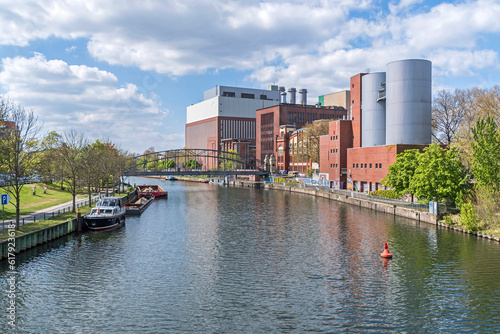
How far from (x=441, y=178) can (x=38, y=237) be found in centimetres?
4499

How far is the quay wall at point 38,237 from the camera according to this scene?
3244cm

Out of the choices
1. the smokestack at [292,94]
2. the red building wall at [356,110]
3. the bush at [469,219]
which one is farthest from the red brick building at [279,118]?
the bush at [469,219]

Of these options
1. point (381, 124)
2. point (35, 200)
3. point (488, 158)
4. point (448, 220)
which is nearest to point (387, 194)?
point (448, 220)

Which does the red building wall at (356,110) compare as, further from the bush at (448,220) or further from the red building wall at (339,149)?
the bush at (448,220)

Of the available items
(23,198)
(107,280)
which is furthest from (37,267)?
(23,198)

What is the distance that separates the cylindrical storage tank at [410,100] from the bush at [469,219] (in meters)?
35.6

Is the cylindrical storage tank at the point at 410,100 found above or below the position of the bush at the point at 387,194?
above

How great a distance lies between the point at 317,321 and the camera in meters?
21.8

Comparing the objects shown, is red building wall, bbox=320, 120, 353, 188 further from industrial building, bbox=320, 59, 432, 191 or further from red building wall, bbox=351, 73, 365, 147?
red building wall, bbox=351, 73, 365, 147

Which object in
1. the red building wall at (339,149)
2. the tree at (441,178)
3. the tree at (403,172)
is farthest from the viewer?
the red building wall at (339,149)

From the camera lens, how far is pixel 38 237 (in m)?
37.5

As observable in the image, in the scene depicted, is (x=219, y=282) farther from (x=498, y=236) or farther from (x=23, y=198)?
(x=23, y=198)

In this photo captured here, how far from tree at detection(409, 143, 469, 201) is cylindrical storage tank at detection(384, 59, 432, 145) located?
25.8 meters

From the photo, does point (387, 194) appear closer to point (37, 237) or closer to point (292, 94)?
point (37, 237)
